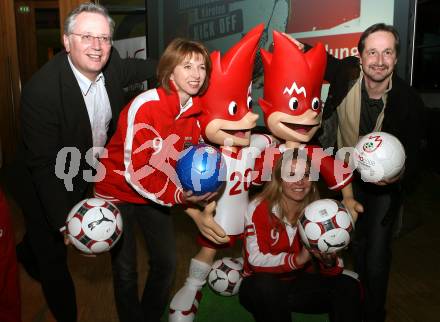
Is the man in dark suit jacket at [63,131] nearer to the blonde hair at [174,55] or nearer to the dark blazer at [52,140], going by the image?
the dark blazer at [52,140]

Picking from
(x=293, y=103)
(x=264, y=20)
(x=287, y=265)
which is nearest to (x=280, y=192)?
(x=287, y=265)

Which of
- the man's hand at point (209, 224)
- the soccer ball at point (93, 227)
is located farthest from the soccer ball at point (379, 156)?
the soccer ball at point (93, 227)

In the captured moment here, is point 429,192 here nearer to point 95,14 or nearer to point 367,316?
point 367,316

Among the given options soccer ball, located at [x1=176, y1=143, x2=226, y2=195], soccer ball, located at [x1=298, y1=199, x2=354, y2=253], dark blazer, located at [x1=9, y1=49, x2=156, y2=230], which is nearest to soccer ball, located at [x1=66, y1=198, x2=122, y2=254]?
dark blazer, located at [x1=9, y1=49, x2=156, y2=230]

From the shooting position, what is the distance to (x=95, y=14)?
2240mm

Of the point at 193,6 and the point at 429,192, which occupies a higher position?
the point at 193,6

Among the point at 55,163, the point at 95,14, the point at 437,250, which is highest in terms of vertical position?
the point at 95,14

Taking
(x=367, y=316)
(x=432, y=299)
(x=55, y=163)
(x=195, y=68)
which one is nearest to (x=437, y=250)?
(x=432, y=299)

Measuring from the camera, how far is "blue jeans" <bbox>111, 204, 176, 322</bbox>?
7.91ft

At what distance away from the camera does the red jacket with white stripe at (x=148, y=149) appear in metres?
2.19

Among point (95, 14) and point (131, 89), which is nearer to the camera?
point (95, 14)

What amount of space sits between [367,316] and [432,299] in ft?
3.19

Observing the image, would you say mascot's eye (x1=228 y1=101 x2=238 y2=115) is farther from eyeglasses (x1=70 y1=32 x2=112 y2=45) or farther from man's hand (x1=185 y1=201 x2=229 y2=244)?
eyeglasses (x1=70 y1=32 x2=112 y2=45)

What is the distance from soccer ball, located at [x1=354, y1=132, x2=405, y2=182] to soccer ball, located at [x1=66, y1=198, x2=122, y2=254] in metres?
1.25
